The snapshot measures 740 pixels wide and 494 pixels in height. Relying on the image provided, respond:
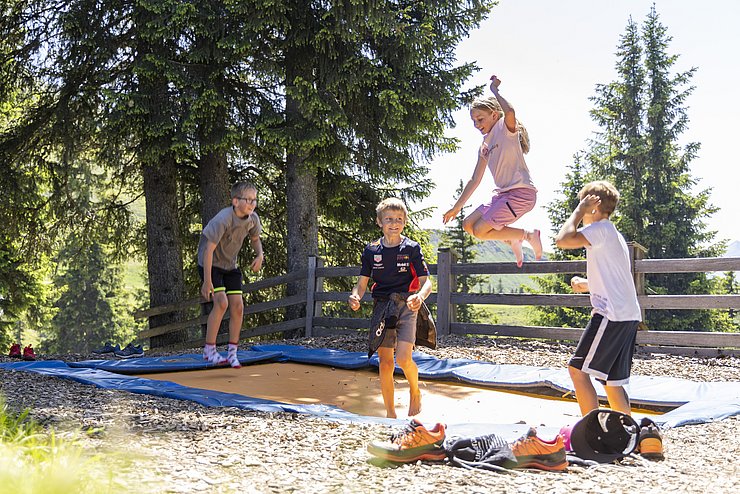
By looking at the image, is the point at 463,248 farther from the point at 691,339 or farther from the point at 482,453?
the point at 482,453

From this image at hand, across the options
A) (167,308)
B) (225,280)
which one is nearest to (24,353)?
(167,308)

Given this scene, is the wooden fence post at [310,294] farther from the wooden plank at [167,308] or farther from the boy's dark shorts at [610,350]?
the boy's dark shorts at [610,350]

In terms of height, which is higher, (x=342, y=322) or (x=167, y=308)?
(x=167, y=308)

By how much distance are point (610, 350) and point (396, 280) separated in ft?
5.69

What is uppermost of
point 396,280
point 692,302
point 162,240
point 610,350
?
point 162,240

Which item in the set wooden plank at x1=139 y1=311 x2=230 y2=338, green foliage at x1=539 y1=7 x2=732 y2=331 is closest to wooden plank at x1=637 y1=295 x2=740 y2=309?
wooden plank at x1=139 y1=311 x2=230 y2=338

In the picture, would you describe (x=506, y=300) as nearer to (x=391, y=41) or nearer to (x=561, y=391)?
(x=561, y=391)

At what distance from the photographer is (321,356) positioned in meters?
8.21

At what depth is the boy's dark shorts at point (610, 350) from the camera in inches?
154

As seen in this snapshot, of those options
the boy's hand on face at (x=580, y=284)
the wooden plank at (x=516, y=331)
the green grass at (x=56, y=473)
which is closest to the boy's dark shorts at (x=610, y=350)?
the boy's hand on face at (x=580, y=284)

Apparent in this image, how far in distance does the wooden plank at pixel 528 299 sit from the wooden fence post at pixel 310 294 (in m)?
2.39

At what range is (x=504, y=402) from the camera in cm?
623

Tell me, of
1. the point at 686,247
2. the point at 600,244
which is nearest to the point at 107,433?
the point at 600,244

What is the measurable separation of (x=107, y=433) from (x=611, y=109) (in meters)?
31.0
